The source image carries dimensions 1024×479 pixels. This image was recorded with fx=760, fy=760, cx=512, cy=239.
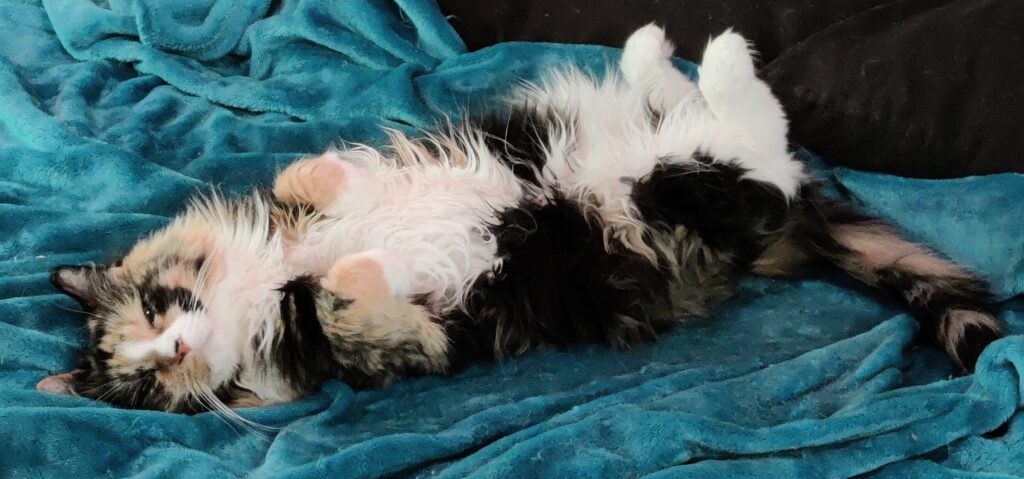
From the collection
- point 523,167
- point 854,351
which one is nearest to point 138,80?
point 523,167

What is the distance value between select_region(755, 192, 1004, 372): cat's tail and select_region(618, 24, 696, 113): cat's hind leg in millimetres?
414

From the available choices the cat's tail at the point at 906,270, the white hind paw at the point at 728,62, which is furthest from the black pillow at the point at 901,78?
the white hind paw at the point at 728,62

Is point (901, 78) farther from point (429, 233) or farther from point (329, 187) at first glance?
point (329, 187)

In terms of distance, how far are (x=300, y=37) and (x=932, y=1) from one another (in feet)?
6.00

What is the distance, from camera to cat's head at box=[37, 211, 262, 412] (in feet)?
5.05

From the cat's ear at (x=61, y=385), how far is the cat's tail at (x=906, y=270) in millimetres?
1516

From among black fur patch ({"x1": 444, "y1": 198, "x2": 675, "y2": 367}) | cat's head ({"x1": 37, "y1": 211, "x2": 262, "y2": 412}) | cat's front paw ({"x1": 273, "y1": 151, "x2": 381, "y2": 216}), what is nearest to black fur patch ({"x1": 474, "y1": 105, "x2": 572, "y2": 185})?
black fur patch ({"x1": 444, "y1": 198, "x2": 675, "y2": 367})

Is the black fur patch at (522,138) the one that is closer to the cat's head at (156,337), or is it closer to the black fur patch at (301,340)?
the black fur patch at (301,340)

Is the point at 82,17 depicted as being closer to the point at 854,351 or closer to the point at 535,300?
the point at 535,300

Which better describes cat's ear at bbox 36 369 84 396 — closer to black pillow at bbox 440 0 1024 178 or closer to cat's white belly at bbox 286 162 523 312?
cat's white belly at bbox 286 162 523 312

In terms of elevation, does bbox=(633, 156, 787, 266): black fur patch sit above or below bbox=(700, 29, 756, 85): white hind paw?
below

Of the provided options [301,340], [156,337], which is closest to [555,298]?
[301,340]

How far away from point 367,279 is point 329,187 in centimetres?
29

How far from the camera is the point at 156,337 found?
1557mm
